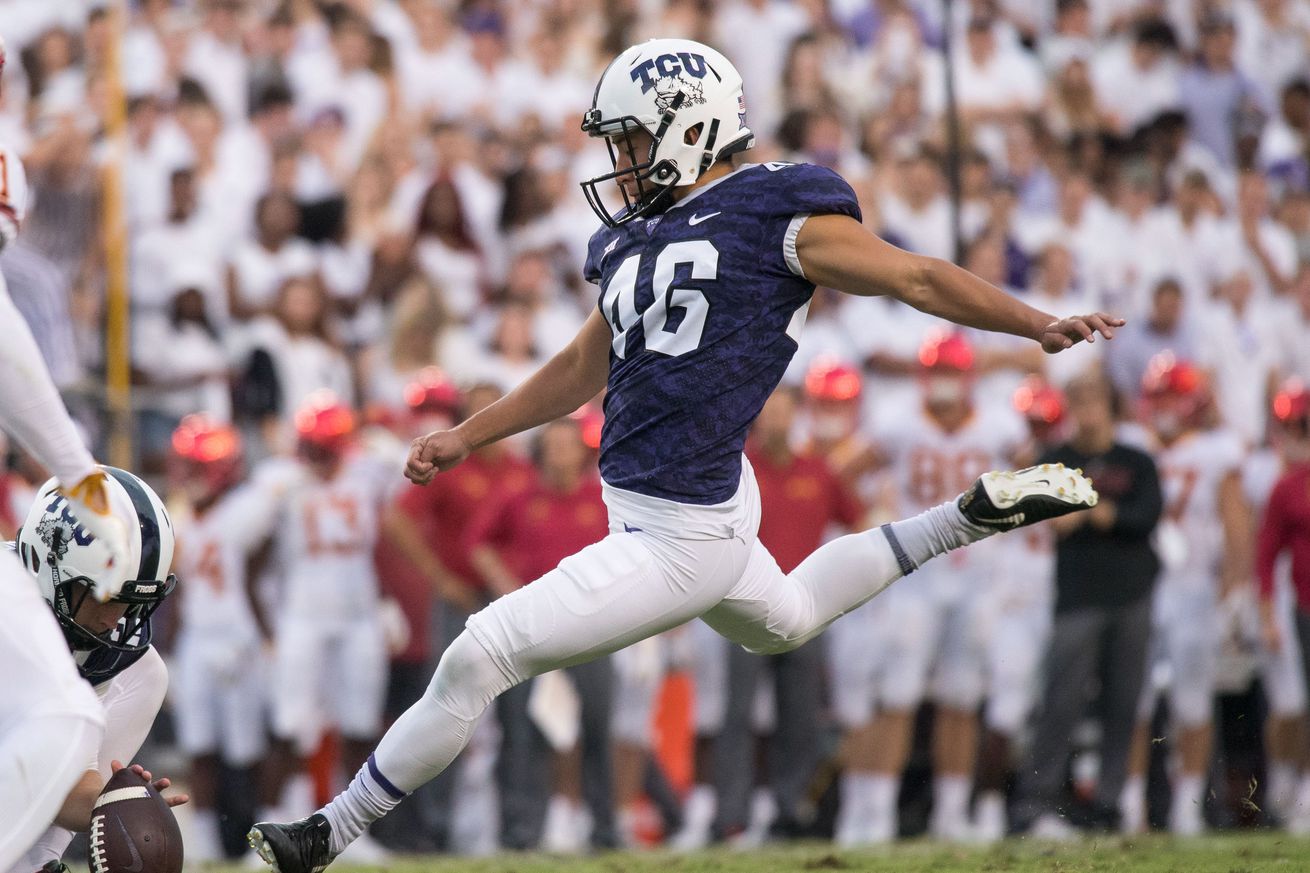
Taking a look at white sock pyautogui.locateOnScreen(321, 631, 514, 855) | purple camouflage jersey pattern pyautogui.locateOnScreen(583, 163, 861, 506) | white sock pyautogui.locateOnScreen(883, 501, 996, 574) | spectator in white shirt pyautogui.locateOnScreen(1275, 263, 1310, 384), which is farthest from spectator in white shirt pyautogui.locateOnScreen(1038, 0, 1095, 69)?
white sock pyautogui.locateOnScreen(321, 631, 514, 855)

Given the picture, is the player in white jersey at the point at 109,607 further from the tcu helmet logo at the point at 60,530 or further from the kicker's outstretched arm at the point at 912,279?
the kicker's outstretched arm at the point at 912,279

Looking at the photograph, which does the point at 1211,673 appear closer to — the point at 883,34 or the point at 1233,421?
the point at 1233,421

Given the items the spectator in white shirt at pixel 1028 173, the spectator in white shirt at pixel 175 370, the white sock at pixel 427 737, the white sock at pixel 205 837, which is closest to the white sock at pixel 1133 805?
the spectator in white shirt at pixel 1028 173

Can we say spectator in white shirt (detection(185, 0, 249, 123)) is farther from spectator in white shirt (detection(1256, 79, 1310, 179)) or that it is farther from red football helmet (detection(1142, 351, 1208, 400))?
spectator in white shirt (detection(1256, 79, 1310, 179))

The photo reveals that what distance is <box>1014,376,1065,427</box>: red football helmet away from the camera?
9.19 metres

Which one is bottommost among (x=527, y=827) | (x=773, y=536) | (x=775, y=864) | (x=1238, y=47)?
(x=527, y=827)

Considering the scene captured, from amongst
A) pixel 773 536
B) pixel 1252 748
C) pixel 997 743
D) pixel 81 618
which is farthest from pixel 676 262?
pixel 1252 748

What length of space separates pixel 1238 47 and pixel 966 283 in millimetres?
8861

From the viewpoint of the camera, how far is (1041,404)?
30.1ft

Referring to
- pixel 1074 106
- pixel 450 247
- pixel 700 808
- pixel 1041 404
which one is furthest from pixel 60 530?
pixel 1074 106

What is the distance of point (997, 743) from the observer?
9.15 metres

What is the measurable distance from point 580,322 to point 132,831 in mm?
6397

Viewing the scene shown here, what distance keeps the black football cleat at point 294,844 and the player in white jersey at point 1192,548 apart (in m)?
5.32

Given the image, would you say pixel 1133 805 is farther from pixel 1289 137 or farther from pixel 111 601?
pixel 111 601
